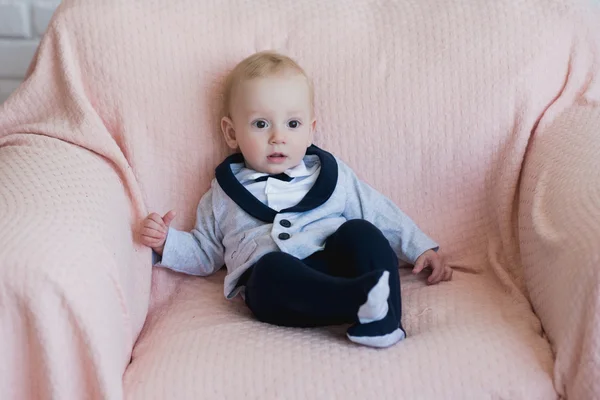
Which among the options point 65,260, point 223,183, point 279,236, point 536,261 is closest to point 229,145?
point 223,183

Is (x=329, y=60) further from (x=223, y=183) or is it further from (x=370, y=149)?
(x=223, y=183)

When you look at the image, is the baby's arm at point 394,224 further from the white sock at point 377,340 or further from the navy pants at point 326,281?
the white sock at point 377,340

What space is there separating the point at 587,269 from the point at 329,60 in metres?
0.67

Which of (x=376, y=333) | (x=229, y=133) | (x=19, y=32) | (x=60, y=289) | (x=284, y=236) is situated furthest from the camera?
(x=19, y=32)

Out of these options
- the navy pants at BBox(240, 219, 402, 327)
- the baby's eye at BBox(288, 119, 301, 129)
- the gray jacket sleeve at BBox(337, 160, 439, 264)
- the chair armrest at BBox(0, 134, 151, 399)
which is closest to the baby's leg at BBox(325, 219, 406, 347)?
the navy pants at BBox(240, 219, 402, 327)

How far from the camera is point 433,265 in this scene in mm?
1325

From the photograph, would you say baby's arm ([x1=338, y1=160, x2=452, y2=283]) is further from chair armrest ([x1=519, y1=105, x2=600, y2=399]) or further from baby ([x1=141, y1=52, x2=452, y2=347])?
chair armrest ([x1=519, y1=105, x2=600, y2=399])

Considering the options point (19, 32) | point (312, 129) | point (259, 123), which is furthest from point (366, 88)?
point (19, 32)

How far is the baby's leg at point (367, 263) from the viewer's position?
108cm

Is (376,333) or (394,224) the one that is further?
(394,224)

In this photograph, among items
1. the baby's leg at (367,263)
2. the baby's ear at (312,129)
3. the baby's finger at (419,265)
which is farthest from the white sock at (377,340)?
the baby's ear at (312,129)

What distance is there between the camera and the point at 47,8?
1783 millimetres

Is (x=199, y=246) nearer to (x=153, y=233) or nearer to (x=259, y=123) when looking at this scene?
(x=153, y=233)

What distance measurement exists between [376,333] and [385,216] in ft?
1.11
